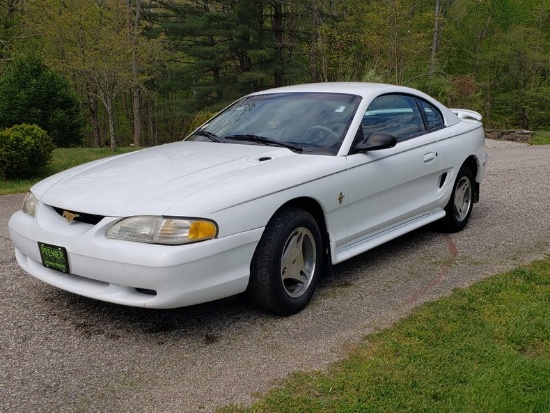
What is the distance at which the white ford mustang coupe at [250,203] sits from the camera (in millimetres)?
3117

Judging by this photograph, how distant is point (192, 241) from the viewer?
309cm

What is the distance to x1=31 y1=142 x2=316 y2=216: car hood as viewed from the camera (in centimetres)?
319

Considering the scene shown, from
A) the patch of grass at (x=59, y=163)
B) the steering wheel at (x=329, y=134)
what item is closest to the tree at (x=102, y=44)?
the patch of grass at (x=59, y=163)

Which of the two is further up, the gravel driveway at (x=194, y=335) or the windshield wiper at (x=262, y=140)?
the windshield wiper at (x=262, y=140)

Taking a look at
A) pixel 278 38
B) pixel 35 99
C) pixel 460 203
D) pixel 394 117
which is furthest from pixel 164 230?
pixel 278 38

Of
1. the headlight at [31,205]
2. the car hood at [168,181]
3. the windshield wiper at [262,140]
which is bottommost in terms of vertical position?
the headlight at [31,205]

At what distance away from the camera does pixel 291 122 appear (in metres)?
4.39

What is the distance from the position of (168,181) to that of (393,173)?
6.19ft

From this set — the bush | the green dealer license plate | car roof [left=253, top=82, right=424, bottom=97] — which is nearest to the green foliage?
the bush

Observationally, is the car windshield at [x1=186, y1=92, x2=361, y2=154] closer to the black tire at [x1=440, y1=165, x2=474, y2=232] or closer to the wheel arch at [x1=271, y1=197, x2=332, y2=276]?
the wheel arch at [x1=271, y1=197, x2=332, y2=276]

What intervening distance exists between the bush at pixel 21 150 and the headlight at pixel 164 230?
25.4 feet

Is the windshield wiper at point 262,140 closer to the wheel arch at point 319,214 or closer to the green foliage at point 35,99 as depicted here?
the wheel arch at point 319,214

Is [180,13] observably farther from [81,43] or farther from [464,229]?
[464,229]

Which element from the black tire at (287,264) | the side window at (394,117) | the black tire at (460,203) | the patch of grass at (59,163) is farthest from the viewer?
the patch of grass at (59,163)
